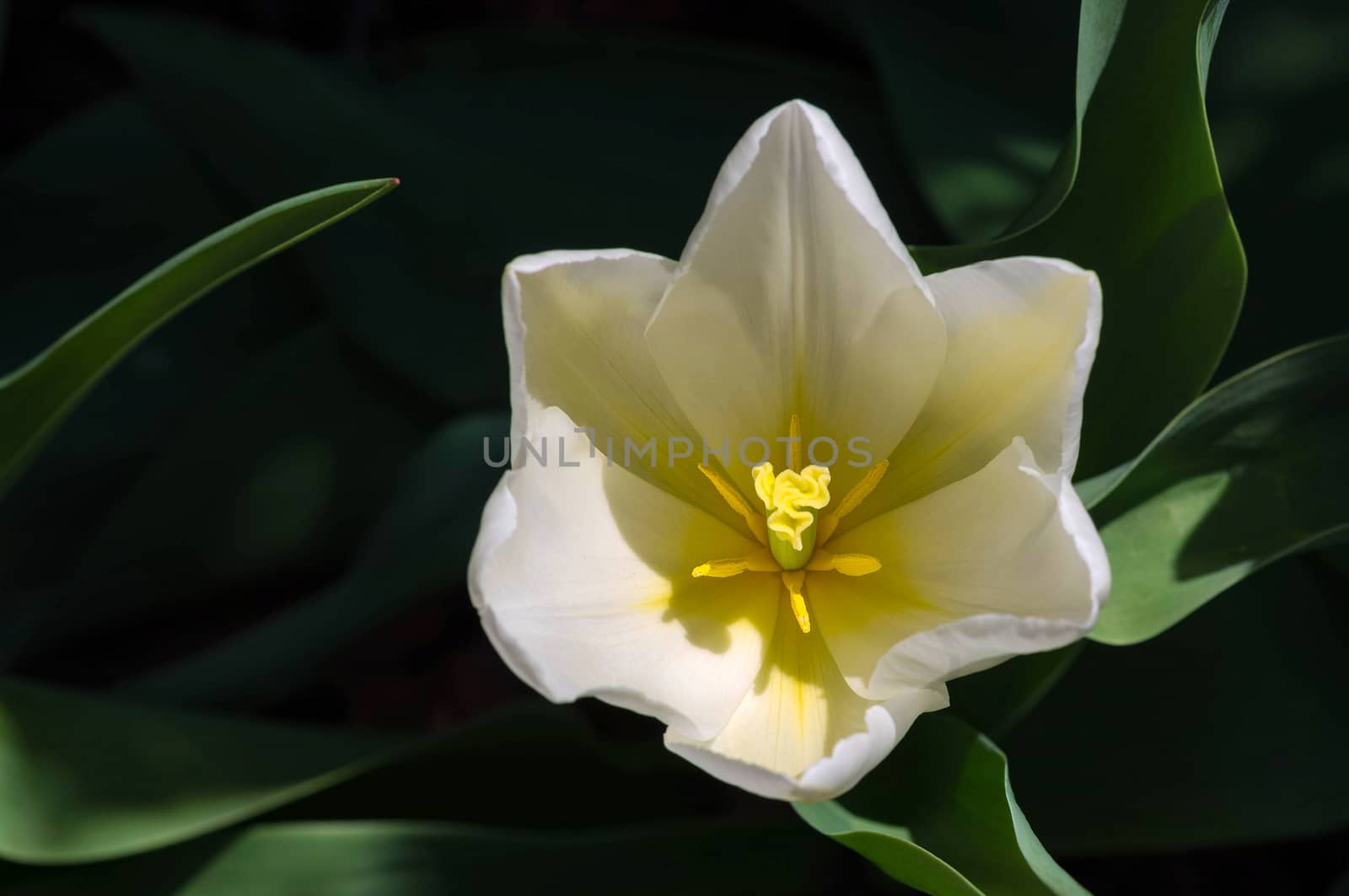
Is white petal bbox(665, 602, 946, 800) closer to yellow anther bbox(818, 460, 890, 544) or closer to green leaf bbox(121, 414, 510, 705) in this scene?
yellow anther bbox(818, 460, 890, 544)

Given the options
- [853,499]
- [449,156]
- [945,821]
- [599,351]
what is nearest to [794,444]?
[853,499]

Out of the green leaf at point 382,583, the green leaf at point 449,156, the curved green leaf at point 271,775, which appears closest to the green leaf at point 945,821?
the curved green leaf at point 271,775

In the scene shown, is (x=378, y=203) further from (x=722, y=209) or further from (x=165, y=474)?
(x=722, y=209)

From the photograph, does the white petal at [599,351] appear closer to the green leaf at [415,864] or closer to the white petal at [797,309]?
the white petal at [797,309]

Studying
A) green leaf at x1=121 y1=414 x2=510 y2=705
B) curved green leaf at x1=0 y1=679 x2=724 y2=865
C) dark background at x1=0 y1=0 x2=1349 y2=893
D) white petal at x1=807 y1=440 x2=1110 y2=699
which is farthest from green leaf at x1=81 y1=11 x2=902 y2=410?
white petal at x1=807 y1=440 x2=1110 y2=699

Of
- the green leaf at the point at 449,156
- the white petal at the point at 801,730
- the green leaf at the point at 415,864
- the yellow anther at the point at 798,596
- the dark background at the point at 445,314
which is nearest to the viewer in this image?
the white petal at the point at 801,730

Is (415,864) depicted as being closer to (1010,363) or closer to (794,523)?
(794,523)

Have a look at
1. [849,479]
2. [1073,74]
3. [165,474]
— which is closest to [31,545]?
[165,474]
